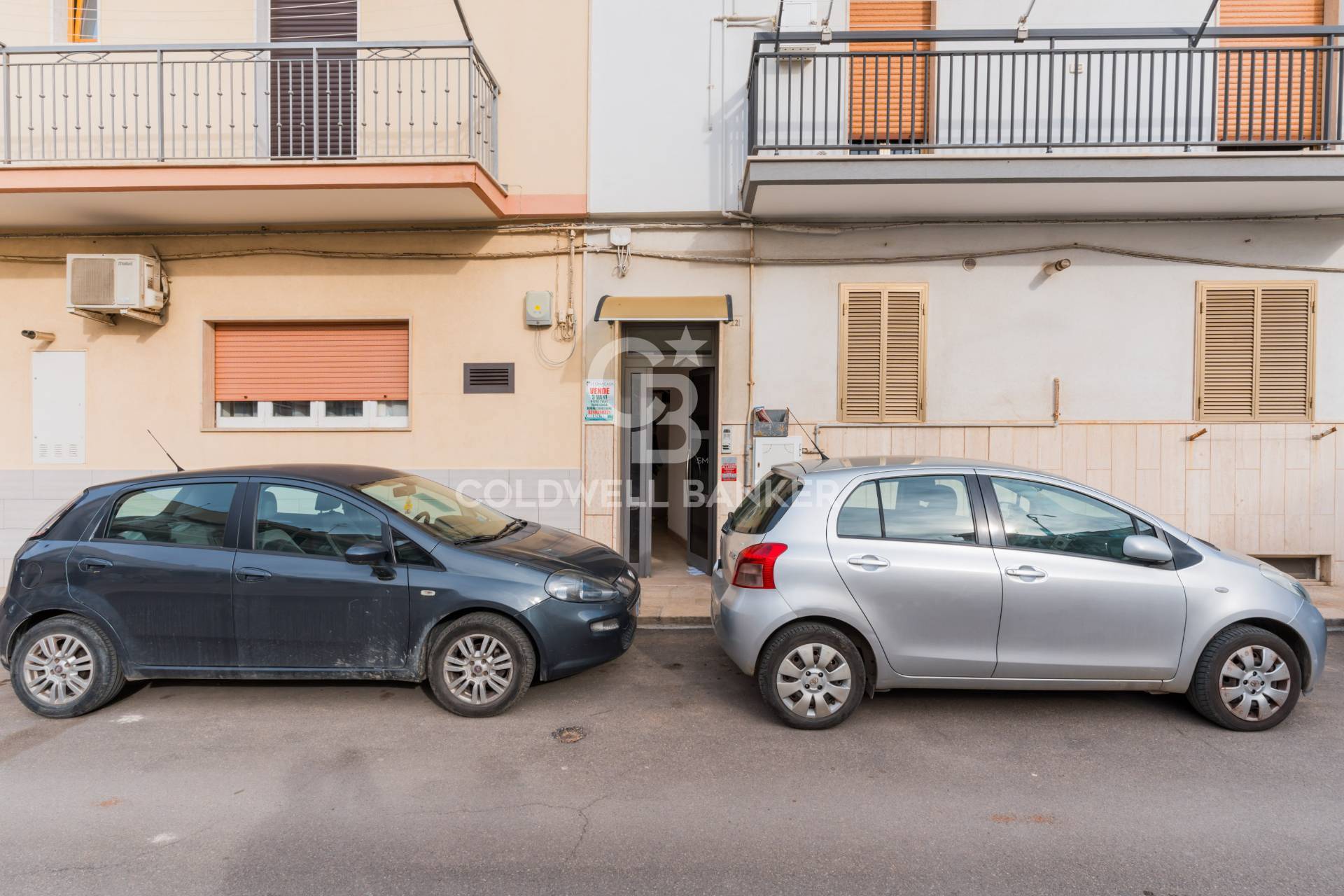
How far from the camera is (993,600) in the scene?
414 cm

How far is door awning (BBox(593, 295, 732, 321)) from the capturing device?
7.36m

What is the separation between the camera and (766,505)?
4699 mm

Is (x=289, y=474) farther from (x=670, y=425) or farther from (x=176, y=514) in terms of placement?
(x=670, y=425)

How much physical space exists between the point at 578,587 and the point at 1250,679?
4058mm

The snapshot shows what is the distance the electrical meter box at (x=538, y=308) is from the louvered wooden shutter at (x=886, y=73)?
3898 millimetres

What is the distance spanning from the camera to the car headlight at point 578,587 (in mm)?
4488

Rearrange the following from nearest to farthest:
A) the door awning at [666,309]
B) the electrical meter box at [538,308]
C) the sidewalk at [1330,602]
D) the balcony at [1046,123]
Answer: the sidewalk at [1330,602] < the balcony at [1046,123] < the door awning at [666,309] < the electrical meter box at [538,308]

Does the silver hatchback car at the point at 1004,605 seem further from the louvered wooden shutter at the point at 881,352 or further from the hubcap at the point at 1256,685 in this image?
the louvered wooden shutter at the point at 881,352

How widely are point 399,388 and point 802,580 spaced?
5828 millimetres

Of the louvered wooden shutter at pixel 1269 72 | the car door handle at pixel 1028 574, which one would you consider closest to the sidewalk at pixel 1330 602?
the car door handle at pixel 1028 574

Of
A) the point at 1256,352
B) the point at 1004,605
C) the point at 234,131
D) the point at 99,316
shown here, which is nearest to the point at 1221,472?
the point at 1256,352

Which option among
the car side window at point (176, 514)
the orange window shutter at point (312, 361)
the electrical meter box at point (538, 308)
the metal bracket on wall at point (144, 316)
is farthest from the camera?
the orange window shutter at point (312, 361)

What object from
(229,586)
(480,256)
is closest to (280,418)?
(480,256)

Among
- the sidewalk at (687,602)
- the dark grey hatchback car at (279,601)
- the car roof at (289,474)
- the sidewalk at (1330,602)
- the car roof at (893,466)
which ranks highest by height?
the car roof at (893,466)
